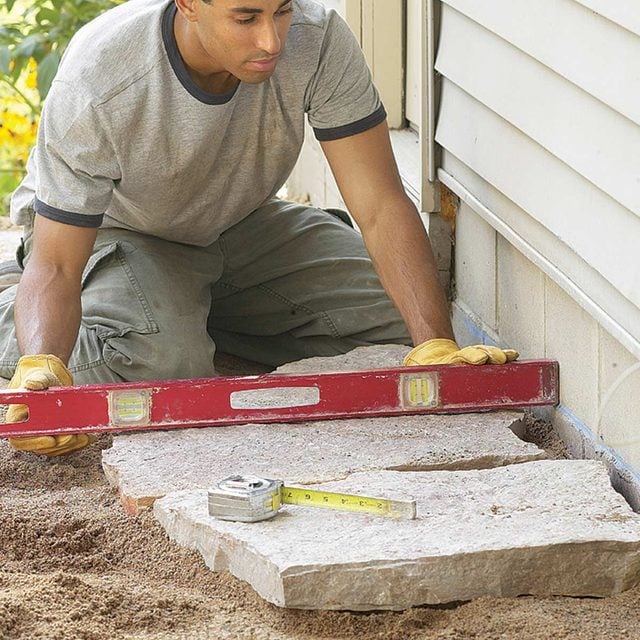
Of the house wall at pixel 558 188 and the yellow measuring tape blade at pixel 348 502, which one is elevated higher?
the house wall at pixel 558 188

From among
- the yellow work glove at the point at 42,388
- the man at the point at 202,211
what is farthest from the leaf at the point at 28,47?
the yellow work glove at the point at 42,388

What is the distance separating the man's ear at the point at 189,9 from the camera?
294 cm

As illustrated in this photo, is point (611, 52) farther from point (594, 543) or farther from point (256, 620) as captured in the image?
point (256, 620)

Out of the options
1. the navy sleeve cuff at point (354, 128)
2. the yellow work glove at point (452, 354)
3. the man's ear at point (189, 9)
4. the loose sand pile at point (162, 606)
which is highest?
the man's ear at point (189, 9)

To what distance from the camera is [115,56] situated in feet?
10.1

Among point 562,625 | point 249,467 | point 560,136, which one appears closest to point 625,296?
point 560,136

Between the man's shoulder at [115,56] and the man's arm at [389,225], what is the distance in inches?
23.3

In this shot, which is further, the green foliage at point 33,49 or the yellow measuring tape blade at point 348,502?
the green foliage at point 33,49

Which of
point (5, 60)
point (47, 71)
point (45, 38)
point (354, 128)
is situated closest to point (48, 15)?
point (45, 38)

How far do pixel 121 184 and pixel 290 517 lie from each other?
51.6 inches

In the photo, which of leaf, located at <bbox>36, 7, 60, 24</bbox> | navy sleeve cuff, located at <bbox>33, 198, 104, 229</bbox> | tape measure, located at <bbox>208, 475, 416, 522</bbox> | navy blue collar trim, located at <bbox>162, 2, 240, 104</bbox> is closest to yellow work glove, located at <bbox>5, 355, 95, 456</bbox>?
navy sleeve cuff, located at <bbox>33, 198, 104, 229</bbox>

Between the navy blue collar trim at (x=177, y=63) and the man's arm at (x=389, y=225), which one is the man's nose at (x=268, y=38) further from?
the man's arm at (x=389, y=225)

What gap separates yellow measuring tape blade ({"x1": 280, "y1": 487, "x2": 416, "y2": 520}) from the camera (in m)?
2.34

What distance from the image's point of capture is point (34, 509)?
8.72 ft
